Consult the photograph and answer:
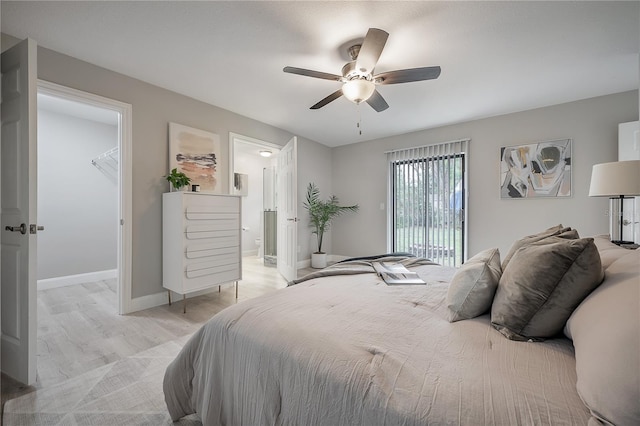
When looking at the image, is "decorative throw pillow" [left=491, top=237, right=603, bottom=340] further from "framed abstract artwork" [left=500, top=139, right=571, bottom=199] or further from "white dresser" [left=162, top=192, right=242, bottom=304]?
"framed abstract artwork" [left=500, top=139, right=571, bottom=199]

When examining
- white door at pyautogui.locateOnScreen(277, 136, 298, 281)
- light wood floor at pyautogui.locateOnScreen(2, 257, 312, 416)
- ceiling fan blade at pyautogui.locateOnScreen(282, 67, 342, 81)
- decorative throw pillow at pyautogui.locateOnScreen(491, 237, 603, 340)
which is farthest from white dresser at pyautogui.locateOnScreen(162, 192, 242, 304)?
decorative throw pillow at pyautogui.locateOnScreen(491, 237, 603, 340)

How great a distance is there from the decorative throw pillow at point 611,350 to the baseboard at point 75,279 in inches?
206

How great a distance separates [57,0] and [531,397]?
10.3 ft

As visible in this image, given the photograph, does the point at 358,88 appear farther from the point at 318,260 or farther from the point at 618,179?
the point at 318,260

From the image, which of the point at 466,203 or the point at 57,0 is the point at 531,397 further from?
the point at 466,203

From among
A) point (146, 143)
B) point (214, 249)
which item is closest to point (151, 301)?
point (214, 249)

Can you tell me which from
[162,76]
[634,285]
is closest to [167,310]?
[162,76]

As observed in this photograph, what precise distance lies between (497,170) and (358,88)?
9.34 ft

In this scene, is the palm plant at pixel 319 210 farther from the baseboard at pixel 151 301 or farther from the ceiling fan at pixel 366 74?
the ceiling fan at pixel 366 74

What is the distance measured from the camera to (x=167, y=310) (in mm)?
2848

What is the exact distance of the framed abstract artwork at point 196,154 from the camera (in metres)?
3.11

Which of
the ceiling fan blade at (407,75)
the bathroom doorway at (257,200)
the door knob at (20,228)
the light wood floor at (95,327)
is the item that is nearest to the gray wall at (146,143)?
the light wood floor at (95,327)

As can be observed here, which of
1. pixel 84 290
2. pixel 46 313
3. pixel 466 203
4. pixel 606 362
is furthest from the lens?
pixel 466 203

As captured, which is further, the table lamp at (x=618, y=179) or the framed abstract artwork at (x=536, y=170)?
the framed abstract artwork at (x=536, y=170)
